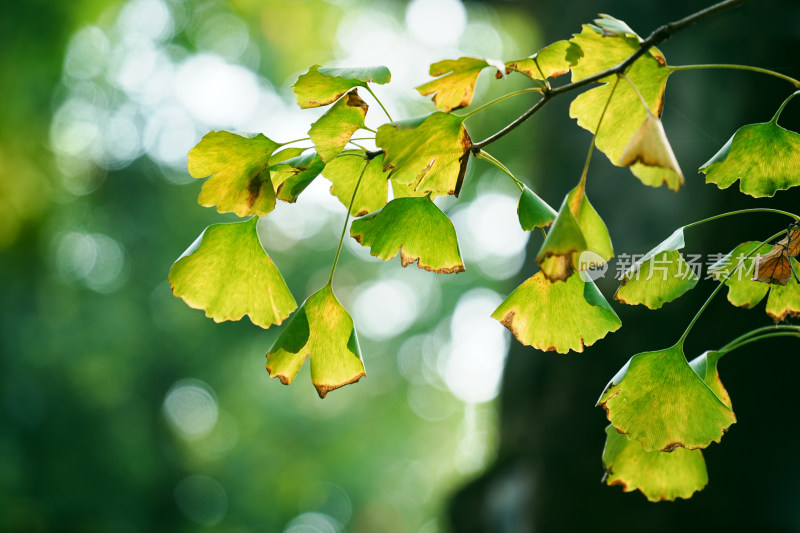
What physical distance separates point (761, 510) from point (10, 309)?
5.48m

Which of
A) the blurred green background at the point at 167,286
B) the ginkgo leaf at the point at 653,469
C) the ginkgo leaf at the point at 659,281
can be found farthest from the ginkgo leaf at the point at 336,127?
the blurred green background at the point at 167,286

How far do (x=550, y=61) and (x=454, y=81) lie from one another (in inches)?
3.5

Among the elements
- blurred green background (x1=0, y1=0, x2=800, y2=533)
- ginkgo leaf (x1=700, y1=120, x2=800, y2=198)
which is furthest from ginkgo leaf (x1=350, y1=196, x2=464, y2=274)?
blurred green background (x1=0, y1=0, x2=800, y2=533)

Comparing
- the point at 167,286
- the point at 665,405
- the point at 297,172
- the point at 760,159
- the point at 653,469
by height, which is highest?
the point at 297,172

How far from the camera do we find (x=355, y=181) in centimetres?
64

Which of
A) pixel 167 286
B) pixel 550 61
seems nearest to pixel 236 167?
pixel 550 61

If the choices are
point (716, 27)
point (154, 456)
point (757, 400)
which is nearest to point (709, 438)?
point (757, 400)

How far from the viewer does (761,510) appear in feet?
4.48

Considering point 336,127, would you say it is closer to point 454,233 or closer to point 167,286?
point 454,233

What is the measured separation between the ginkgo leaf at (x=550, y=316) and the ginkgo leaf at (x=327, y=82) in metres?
0.22

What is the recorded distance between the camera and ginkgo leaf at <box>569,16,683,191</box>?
0.50m

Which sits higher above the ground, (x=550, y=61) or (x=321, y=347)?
(x=550, y=61)

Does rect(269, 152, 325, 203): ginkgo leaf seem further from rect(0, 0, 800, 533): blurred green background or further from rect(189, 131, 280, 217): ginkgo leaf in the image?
rect(0, 0, 800, 533): blurred green background

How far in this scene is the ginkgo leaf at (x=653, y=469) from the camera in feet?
2.04
